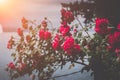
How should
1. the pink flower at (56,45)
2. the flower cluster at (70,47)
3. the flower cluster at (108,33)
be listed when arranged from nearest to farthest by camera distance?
the flower cluster at (108,33)
the flower cluster at (70,47)
the pink flower at (56,45)

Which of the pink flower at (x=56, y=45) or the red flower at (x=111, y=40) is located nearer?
the red flower at (x=111, y=40)

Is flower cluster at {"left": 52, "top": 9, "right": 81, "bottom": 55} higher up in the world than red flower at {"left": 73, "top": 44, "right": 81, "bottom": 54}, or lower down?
higher up

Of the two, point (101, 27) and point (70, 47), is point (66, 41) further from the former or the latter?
point (101, 27)

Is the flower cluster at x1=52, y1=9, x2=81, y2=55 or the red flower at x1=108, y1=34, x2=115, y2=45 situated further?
the flower cluster at x1=52, y1=9, x2=81, y2=55

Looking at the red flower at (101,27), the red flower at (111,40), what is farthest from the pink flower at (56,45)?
the red flower at (111,40)

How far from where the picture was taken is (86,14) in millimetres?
7367

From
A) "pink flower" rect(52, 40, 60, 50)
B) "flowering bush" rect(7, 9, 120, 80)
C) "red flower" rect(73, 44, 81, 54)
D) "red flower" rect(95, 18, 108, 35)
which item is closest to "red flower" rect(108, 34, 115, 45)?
"flowering bush" rect(7, 9, 120, 80)

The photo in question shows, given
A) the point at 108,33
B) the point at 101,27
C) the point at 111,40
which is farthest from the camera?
the point at 108,33

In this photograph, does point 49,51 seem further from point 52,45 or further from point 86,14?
point 86,14

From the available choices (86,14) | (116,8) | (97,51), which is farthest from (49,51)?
(86,14)

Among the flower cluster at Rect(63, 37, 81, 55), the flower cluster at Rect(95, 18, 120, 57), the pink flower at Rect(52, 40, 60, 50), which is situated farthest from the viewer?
the pink flower at Rect(52, 40, 60, 50)

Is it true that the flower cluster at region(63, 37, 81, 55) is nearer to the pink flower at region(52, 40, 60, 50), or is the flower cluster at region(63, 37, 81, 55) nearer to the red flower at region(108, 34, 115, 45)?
the pink flower at region(52, 40, 60, 50)

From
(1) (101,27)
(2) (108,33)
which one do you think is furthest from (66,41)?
(2) (108,33)

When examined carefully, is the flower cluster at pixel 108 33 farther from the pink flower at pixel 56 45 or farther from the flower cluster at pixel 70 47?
the pink flower at pixel 56 45
